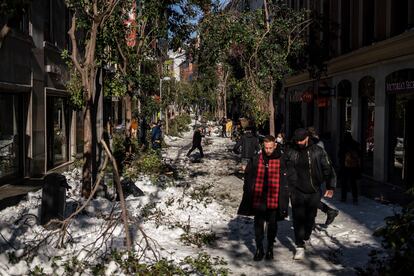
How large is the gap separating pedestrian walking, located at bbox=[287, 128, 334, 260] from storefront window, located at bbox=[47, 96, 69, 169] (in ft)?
38.9

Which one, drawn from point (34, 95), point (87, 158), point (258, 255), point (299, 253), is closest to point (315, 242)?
point (299, 253)

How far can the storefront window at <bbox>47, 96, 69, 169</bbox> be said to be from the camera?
671 inches

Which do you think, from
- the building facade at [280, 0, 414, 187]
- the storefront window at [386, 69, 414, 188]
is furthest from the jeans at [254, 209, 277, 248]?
the building facade at [280, 0, 414, 187]

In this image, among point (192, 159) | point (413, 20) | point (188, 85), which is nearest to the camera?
point (413, 20)

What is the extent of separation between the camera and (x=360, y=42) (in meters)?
17.4

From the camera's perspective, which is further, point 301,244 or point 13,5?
point 301,244

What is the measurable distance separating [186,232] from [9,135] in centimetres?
731

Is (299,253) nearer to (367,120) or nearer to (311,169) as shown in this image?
(311,169)

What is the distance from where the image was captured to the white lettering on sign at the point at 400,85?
13234 mm

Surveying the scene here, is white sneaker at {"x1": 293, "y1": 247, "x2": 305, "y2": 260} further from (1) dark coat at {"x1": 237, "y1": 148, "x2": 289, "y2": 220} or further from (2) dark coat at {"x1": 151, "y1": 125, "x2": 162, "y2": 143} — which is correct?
(2) dark coat at {"x1": 151, "y1": 125, "x2": 162, "y2": 143}

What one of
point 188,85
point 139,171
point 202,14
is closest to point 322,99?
point 202,14

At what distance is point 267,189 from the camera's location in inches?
252

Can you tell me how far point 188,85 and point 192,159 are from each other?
64047 mm

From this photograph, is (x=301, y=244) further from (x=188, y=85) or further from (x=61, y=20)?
(x=188, y=85)
